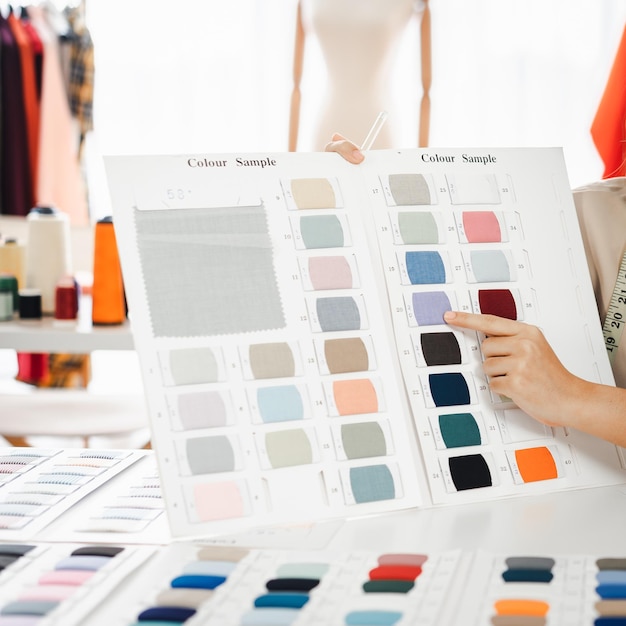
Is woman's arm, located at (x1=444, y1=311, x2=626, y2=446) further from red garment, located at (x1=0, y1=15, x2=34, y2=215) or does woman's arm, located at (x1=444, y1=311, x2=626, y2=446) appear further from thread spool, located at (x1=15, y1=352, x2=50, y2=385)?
red garment, located at (x1=0, y1=15, x2=34, y2=215)

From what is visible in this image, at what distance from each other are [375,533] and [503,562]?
18 centimetres

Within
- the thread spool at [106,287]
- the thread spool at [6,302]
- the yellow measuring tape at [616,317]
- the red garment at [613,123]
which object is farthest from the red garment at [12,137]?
the yellow measuring tape at [616,317]

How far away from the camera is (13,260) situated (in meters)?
3.05

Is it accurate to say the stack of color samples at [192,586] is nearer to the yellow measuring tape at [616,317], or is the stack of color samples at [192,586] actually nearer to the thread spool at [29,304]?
the yellow measuring tape at [616,317]

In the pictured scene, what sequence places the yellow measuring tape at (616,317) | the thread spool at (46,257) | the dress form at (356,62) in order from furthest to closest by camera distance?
the dress form at (356,62), the thread spool at (46,257), the yellow measuring tape at (616,317)

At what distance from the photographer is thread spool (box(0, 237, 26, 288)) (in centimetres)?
304

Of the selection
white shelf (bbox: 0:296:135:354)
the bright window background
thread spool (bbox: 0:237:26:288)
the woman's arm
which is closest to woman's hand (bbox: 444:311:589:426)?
the woman's arm

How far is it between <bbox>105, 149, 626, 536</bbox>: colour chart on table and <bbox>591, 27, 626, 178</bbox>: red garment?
476 mm

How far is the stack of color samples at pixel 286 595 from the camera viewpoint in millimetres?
905

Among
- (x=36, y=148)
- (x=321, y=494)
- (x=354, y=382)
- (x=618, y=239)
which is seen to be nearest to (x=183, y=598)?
(x=321, y=494)

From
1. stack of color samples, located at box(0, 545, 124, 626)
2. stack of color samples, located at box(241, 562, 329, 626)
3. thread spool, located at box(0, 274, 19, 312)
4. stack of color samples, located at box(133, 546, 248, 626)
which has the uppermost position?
thread spool, located at box(0, 274, 19, 312)

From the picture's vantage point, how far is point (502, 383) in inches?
50.8

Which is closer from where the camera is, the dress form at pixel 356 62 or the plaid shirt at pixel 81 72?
the dress form at pixel 356 62

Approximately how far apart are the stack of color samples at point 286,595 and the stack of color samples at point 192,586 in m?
0.06
